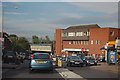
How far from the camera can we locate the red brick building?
100562mm

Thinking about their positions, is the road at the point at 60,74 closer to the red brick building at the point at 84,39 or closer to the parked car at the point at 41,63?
the parked car at the point at 41,63

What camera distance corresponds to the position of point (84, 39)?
110 meters

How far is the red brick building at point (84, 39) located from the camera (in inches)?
3959

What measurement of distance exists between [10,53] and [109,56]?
13.7m

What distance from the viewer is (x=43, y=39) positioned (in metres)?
180

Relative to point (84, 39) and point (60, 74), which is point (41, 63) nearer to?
point (60, 74)

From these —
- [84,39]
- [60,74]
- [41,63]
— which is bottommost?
[60,74]

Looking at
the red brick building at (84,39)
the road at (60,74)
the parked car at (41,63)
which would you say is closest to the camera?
the road at (60,74)

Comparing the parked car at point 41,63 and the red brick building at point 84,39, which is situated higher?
the red brick building at point 84,39

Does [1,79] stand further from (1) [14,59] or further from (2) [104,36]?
(2) [104,36]

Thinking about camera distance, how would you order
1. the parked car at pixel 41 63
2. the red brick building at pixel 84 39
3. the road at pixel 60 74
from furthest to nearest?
the red brick building at pixel 84 39
the parked car at pixel 41 63
the road at pixel 60 74

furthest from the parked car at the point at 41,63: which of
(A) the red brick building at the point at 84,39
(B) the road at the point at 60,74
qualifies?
(A) the red brick building at the point at 84,39

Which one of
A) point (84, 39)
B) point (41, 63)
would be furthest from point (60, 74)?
point (84, 39)

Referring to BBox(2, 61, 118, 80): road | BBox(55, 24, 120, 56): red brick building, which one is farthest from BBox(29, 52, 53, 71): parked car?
BBox(55, 24, 120, 56): red brick building
